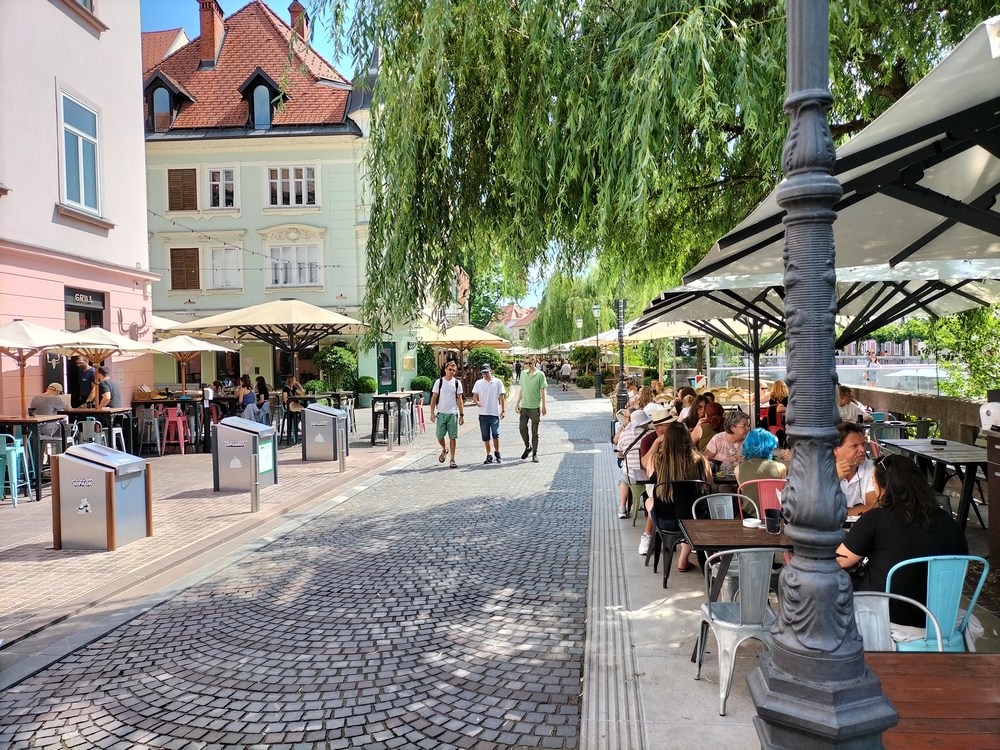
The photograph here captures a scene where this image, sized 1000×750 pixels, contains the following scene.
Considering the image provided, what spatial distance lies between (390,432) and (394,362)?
1406cm

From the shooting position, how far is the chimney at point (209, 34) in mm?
30406

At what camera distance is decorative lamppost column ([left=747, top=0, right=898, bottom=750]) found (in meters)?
2.15

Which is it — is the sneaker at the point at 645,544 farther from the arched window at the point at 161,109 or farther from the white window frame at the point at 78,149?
the arched window at the point at 161,109

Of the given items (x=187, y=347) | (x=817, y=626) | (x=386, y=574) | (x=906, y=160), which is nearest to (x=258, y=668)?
(x=386, y=574)

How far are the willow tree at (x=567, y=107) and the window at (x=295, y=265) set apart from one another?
69.4ft

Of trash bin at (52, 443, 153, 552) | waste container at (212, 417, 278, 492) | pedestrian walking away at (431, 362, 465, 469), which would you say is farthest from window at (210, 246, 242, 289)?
trash bin at (52, 443, 153, 552)

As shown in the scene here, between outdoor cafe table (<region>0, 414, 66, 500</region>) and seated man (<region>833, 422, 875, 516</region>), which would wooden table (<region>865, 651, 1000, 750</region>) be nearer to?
seated man (<region>833, 422, 875, 516</region>)

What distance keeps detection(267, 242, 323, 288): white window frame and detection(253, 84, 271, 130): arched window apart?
473 centimetres

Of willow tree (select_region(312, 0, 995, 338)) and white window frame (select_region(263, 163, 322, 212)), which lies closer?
willow tree (select_region(312, 0, 995, 338))

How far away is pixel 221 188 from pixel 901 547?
28.9 metres

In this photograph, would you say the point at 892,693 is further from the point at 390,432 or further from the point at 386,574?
the point at 390,432

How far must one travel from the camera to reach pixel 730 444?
290 inches

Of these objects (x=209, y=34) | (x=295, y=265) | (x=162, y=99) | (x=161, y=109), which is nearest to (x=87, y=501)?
(x=295, y=265)

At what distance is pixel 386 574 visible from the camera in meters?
6.25
